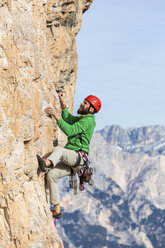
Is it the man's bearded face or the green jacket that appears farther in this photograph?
the man's bearded face

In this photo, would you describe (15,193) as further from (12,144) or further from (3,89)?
(3,89)

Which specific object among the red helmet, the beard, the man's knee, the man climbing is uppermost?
the red helmet

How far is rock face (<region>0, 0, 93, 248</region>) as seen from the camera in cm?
1133

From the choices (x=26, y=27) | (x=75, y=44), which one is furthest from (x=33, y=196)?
(x=75, y=44)

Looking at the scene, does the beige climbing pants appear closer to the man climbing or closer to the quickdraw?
the man climbing

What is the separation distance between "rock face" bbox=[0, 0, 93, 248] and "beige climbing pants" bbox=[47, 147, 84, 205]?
1.13ft

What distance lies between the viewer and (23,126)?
474 inches

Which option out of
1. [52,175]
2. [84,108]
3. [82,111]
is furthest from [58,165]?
[84,108]

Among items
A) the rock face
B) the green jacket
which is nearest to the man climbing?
the green jacket

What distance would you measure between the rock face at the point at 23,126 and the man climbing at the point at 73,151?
42 centimetres

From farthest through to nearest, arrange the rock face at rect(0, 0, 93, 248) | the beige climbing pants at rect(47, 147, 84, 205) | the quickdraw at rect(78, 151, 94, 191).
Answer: the quickdraw at rect(78, 151, 94, 191) < the beige climbing pants at rect(47, 147, 84, 205) < the rock face at rect(0, 0, 93, 248)

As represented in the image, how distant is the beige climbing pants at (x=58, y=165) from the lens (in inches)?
508

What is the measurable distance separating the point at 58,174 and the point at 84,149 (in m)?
1.13

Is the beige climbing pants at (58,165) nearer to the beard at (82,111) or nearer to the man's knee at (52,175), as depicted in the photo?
the man's knee at (52,175)
